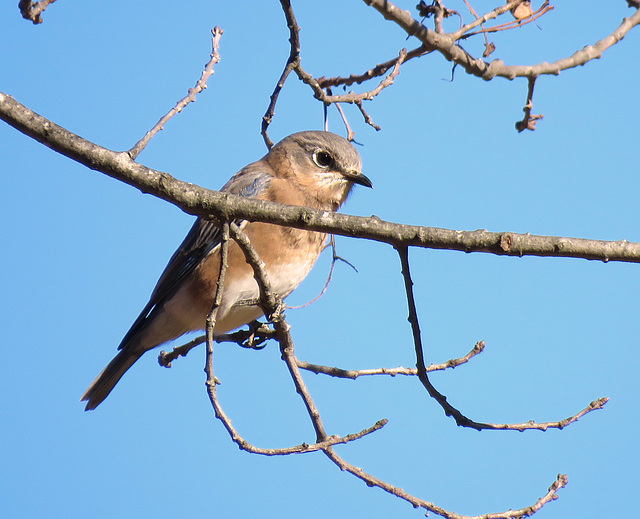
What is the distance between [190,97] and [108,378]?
319 centimetres

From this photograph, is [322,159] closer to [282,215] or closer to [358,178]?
[358,178]

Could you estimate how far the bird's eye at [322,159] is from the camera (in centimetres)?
617

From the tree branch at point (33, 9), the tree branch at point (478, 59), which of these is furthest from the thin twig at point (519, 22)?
the tree branch at point (33, 9)

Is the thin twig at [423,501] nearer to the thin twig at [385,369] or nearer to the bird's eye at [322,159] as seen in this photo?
the thin twig at [385,369]

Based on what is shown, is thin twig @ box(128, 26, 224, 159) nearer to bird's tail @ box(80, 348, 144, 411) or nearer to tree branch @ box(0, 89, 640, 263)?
tree branch @ box(0, 89, 640, 263)

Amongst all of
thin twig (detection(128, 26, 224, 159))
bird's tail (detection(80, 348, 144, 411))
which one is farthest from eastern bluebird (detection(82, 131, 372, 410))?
thin twig (detection(128, 26, 224, 159))

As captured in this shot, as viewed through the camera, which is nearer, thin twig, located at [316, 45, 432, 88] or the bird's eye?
thin twig, located at [316, 45, 432, 88]

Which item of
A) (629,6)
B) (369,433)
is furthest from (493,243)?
(629,6)

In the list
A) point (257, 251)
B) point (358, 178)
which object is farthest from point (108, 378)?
point (358, 178)

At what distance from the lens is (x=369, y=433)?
125 inches

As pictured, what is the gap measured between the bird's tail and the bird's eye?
220 centimetres

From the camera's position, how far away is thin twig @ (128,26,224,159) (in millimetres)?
3125

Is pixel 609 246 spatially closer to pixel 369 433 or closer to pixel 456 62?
pixel 369 433

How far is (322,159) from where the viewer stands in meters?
6.21
